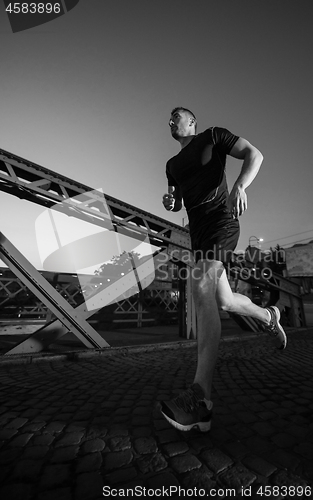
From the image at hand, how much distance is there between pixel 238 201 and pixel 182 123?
120 centimetres

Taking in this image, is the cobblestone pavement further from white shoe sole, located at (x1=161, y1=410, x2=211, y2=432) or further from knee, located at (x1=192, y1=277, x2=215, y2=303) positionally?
knee, located at (x1=192, y1=277, x2=215, y2=303)

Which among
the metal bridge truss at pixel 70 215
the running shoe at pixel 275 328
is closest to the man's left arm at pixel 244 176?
the running shoe at pixel 275 328

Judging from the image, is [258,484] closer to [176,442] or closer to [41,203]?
[176,442]

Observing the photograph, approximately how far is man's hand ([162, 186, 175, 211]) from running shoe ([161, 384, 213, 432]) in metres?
1.92

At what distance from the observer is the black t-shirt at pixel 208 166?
6.75ft

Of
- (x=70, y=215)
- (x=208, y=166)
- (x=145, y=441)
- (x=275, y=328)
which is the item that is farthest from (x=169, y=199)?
(x=70, y=215)

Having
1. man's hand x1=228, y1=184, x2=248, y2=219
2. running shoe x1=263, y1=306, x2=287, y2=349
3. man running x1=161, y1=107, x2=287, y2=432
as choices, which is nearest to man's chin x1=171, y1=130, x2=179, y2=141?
man running x1=161, y1=107, x2=287, y2=432

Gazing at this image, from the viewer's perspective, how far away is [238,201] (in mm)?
1780

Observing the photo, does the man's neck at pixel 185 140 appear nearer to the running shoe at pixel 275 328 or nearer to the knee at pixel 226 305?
the knee at pixel 226 305

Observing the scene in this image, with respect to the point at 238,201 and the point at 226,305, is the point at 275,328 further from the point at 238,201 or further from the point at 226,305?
the point at 238,201

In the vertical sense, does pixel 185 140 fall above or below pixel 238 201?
above

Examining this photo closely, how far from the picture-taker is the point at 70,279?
26.6 feet

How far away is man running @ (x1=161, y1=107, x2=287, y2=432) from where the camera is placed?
158 cm

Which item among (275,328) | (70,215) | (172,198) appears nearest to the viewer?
(172,198)
